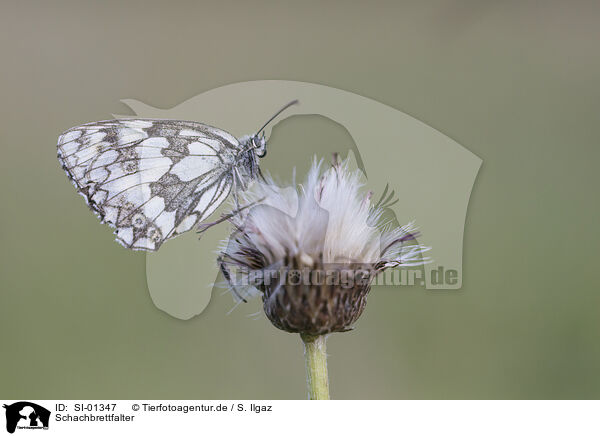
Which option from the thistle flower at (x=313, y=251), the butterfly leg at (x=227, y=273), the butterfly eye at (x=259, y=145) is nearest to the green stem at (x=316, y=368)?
the thistle flower at (x=313, y=251)

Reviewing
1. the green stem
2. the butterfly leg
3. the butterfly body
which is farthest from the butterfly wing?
the green stem

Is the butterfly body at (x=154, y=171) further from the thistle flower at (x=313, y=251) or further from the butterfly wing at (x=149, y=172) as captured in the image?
the thistle flower at (x=313, y=251)

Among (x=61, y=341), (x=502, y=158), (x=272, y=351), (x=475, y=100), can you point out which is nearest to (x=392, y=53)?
(x=475, y=100)

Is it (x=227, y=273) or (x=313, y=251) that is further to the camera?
(x=227, y=273)

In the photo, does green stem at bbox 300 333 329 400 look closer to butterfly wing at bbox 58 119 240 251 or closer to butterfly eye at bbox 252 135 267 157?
butterfly wing at bbox 58 119 240 251

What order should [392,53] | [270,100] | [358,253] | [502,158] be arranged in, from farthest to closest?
[392,53], [502,158], [270,100], [358,253]

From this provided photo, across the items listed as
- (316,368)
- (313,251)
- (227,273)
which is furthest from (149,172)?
(316,368)

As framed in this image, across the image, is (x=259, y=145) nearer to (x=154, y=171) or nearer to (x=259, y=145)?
(x=259, y=145)
